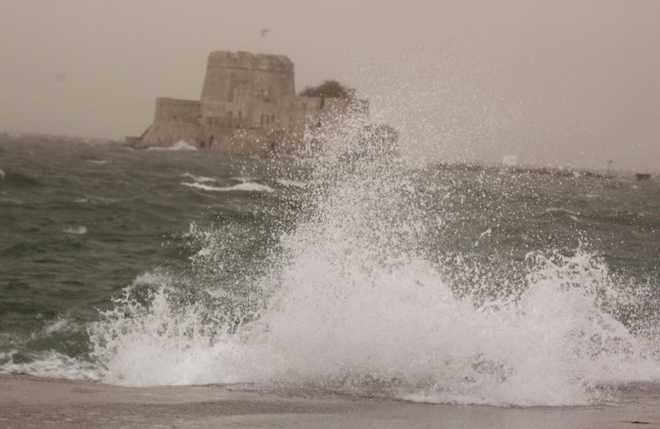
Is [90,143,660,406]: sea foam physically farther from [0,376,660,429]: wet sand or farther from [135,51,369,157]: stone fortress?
[135,51,369,157]: stone fortress

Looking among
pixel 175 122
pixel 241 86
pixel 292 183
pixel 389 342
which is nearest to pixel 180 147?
pixel 175 122

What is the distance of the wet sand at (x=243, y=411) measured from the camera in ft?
20.7

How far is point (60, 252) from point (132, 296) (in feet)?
13.2

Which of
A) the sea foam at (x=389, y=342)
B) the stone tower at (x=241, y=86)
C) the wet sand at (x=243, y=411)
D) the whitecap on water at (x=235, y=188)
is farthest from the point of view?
the stone tower at (x=241, y=86)

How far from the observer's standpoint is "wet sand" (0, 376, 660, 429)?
632 centimetres

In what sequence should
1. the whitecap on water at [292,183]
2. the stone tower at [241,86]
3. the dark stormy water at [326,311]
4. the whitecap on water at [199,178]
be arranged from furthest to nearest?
1. the stone tower at [241,86]
2. the whitecap on water at [292,183]
3. the whitecap on water at [199,178]
4. the dark stormy water at [326,311]

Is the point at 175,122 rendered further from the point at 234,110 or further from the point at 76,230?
the point at 76,230

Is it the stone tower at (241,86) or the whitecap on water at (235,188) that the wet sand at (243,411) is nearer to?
the whitecap on water at (235,188)

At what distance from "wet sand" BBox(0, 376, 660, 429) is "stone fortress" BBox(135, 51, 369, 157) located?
7969cm

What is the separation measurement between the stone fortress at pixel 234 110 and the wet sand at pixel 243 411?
79.7 metres

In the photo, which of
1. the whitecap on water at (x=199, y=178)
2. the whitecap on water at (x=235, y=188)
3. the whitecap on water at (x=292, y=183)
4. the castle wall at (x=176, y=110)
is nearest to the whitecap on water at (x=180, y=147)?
the castle wall at (x=176, y=110)

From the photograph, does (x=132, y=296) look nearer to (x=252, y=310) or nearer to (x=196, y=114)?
(x=252, y=310)

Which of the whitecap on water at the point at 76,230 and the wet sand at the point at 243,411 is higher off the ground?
the whitecap on water at the point at 76,230

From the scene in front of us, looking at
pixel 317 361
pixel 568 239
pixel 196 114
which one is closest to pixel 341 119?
pixel 196 114
